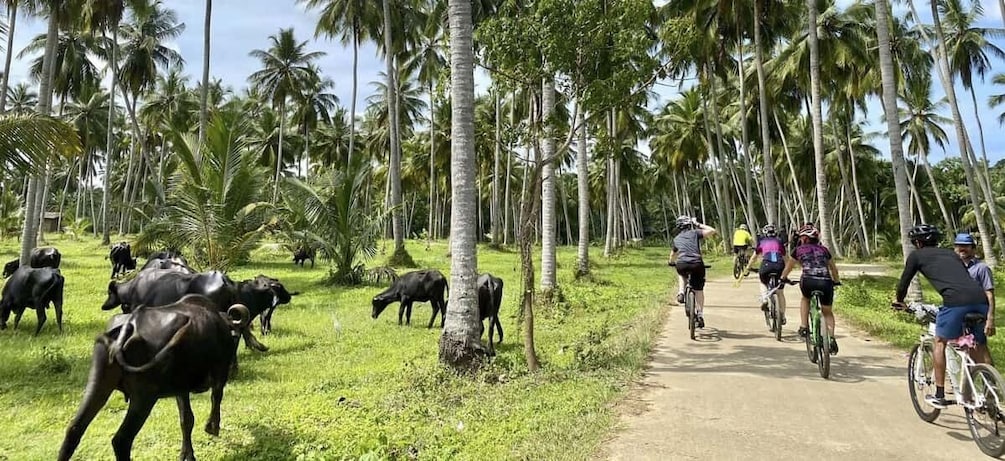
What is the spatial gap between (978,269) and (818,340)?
6.13 ft

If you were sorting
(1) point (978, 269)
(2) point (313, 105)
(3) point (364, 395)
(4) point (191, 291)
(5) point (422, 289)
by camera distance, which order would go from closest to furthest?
(1) point (978, 269) → (3) point (364, 395) → (4) point (191, 291) → (5) point (422, 289) → (2) point (313, 105)

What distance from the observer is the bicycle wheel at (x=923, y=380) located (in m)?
5.52

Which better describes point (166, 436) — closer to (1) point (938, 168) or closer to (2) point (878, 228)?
(2) point (878, 228)

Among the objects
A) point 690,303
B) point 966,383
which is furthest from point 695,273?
point 966,383

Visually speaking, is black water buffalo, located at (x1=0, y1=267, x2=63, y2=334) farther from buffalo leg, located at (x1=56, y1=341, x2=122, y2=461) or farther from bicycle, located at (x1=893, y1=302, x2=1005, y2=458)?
bicycle, located at (x1=893, y1=302, x2=1005, y2=458)

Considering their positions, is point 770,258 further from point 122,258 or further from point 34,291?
point 122,258

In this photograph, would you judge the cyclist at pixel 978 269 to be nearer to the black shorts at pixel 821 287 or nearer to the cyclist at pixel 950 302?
the cyclist at pixel 950 302

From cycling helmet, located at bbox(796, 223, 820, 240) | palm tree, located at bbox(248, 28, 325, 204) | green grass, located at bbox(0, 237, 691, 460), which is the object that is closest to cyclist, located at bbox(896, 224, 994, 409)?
cycling helmet, located at bbox(796, 223, 820, 240)

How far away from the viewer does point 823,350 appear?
23.1 ft

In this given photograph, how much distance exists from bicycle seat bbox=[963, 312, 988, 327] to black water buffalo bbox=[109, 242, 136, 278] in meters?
19.9

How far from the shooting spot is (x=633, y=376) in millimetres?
7039

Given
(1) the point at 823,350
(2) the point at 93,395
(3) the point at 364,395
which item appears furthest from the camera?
(1) the point at 823,350

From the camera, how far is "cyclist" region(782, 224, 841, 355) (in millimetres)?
7344

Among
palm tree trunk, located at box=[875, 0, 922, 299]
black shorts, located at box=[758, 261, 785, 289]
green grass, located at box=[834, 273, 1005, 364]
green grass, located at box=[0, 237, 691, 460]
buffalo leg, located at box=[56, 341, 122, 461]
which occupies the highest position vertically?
palm tree trunk, located at box=[875, 0, 922, 299]
